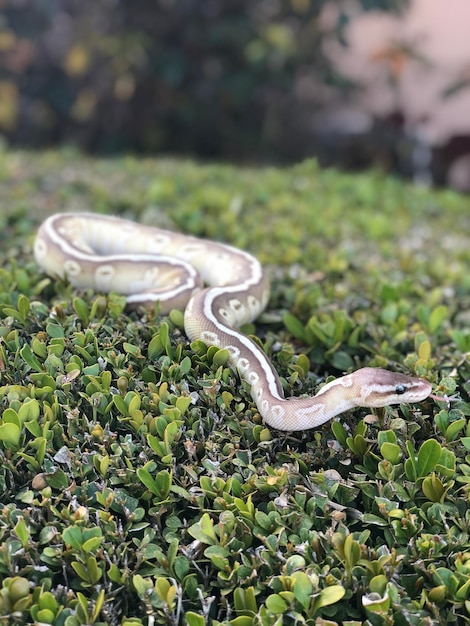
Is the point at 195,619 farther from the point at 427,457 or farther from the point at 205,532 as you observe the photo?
the point at 427,457

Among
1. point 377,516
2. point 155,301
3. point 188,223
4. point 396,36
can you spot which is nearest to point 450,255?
point 188,223

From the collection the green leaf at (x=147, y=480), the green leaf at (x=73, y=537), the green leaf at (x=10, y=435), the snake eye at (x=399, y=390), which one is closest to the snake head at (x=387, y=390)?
the snake eye at (x=399, y=390)

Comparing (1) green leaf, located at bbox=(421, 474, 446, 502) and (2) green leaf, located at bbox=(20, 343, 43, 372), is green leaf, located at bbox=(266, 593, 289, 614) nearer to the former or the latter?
(1) green leaf, located at bbox=(421, 474, 446, 502)

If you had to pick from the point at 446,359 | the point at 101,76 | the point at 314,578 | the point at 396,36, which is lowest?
the point at 314,578

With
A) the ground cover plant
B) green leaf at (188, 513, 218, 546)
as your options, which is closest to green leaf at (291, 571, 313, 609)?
the ground cover plant

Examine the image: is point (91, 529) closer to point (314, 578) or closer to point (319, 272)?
point (314, 578)

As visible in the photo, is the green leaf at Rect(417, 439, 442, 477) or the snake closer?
Answer: the green leaf at Rect(417, 439, 442, 477)
